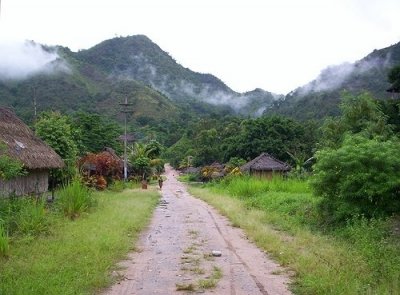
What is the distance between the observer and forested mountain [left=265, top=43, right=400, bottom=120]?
270 feet

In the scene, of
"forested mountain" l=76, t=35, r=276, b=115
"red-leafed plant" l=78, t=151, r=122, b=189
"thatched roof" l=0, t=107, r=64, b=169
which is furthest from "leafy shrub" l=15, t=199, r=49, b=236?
"forested mountain" l=76, t=35, r=276, b=115

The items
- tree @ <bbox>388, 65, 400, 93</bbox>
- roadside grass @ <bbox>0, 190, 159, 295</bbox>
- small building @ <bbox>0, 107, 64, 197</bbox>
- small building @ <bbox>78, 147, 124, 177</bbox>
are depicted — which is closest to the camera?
roadside grass @ <bbox>0, 190, 159, 295</bbox>

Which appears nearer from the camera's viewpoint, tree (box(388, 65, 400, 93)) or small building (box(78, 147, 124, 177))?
small building (box(78, 147, 124, 177))

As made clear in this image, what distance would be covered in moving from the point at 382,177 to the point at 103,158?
24834 millimetres

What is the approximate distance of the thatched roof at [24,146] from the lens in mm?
18277

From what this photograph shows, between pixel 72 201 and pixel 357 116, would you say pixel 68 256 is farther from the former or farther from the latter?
pixel 357 116

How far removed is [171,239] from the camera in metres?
13.4

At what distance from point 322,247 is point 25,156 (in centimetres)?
1251

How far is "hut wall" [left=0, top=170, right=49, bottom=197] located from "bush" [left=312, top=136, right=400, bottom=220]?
11.3 metres

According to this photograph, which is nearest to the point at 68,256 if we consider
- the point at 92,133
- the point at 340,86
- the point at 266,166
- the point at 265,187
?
the point at 265,187

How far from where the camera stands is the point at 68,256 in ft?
32.5

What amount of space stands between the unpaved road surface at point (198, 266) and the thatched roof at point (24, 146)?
6563 millimetres

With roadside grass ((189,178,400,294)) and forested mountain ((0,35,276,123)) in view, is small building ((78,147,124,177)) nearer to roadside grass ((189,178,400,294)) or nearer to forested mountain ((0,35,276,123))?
roadside grass ((189,178,400,294))

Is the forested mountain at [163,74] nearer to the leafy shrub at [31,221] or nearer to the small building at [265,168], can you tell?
the small building at [265,168]
